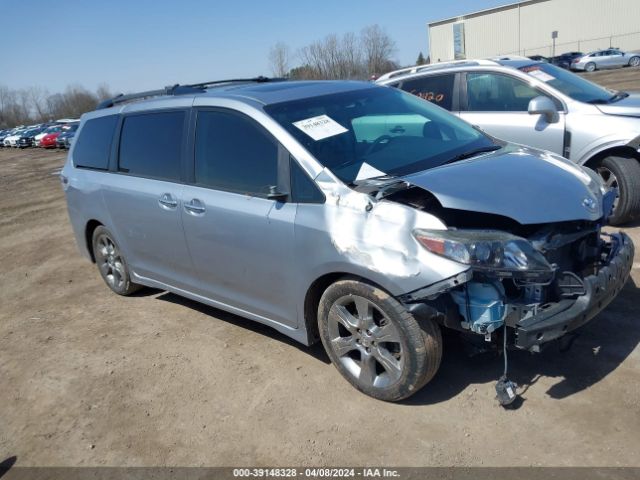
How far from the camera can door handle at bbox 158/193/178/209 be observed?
14.1ft

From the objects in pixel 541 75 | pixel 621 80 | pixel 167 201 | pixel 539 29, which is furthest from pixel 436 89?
pixel 539 29

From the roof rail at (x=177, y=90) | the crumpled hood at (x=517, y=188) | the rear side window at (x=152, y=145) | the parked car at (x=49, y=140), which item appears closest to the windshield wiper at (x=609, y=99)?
the crumpled hood at (x=517, y=188)

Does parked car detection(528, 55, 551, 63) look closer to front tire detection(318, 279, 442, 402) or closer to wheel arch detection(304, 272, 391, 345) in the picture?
wheel arch detection(304, 272, 391, 345)

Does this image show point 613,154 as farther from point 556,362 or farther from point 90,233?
point 90,233

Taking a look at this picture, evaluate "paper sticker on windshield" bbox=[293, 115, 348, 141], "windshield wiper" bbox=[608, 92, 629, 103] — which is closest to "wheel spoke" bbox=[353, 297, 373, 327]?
"paper sticker on windshield" bbox=[293, 115, 348, 141]

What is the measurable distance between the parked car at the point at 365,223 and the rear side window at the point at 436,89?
2596 mm

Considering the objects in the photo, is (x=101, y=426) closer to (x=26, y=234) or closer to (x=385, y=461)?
(x=385, y=461)

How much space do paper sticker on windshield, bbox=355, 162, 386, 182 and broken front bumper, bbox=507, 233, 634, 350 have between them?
118 centimetres

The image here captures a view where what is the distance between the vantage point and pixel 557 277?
10.2 ft

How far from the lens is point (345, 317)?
3.37 meters

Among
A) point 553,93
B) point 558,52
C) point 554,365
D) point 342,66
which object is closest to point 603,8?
point 558,52

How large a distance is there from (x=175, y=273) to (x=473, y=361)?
2408mm

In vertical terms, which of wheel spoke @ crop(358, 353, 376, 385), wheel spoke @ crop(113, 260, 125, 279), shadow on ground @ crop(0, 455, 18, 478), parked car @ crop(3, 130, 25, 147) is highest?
wheel spoke @ crop(113, 260, 125, 279)

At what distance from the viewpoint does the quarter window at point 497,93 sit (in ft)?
21.1
